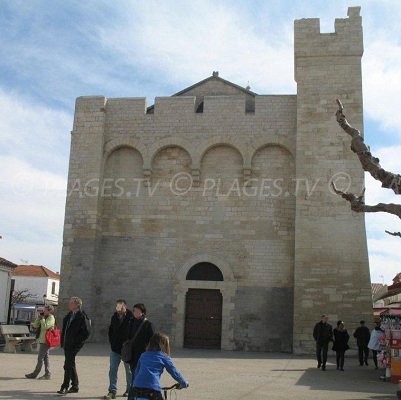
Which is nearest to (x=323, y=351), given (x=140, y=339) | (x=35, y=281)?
(x=140, y=339)


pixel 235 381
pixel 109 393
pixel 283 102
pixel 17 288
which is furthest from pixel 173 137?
pixel 17 288

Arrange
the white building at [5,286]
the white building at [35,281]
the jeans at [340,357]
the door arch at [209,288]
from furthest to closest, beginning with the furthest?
the white building at [35,281] < the white building at [5,286] < the door arch at [209,288] < the jeans at [340,357]

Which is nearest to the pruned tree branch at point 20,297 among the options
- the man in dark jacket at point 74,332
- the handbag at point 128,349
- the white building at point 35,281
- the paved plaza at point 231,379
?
the white building at point 35,281

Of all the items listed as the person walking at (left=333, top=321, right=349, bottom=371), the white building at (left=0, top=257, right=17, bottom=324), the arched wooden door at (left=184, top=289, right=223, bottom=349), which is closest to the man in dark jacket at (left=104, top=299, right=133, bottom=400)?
the person walking at (left=333, top=321, right=349, bottom=371)

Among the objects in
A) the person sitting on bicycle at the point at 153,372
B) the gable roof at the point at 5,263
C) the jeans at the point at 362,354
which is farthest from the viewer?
the gable roof at the point at 5,263

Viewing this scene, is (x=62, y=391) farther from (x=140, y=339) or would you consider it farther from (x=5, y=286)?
(x=5, y=286)

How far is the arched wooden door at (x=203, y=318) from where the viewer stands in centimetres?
1752

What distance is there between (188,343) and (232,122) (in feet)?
25.0

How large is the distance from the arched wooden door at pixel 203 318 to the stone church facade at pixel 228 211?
3cm

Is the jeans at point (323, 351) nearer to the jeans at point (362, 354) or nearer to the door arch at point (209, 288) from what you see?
the jeans at point (362, 354)

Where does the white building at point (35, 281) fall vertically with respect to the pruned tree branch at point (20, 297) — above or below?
above

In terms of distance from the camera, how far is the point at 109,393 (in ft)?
24.7

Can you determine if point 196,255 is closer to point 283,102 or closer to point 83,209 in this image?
point 83,209

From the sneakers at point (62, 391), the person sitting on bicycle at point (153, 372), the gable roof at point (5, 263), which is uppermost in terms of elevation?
the gable roof at point (5, 263)
